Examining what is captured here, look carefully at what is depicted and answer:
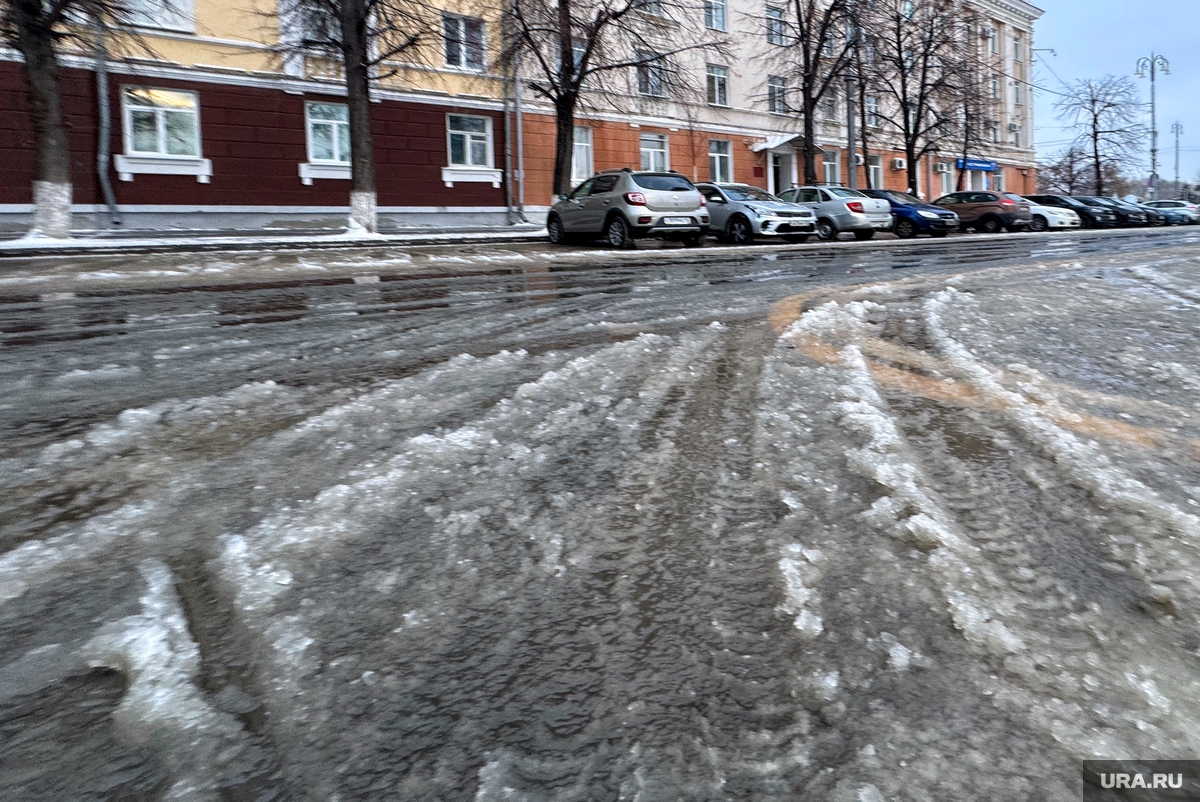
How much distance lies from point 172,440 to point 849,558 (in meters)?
2.48

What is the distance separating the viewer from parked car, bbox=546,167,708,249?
17.2 meters

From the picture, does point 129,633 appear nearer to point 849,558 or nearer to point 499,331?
point 849,558

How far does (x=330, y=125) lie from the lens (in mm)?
24328

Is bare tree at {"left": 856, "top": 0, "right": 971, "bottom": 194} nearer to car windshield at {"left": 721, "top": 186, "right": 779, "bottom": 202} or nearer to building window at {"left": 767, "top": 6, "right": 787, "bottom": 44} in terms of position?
building window at {"left": 767, "top": 6, "right": 787, "bottom": 44}

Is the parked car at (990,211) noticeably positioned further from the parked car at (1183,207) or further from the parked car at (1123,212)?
the parked car at (1183,207)

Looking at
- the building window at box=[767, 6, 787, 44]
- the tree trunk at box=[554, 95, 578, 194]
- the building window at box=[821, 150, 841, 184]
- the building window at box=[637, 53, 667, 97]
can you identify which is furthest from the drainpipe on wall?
the building window at box=[821, 150, 841, 184]

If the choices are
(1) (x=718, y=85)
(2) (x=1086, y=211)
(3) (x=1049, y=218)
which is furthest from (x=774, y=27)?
(2) (x=1086, y=211)

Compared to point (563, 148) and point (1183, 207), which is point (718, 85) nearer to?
point (563, 148)

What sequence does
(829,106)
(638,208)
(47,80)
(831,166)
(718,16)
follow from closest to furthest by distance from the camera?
(47,80) < (638,208) < (829,106) < (718,16) < (831,166)

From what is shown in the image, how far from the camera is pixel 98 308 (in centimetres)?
754

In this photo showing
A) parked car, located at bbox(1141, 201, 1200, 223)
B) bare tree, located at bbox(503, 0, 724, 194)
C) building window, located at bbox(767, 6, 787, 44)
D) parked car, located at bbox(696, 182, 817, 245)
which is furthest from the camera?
parked car, located at bbox(1141, 201, 1200, 223)

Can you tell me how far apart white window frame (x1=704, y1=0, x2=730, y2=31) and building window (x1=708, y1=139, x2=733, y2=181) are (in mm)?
4244

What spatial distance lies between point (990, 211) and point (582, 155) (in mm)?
14107

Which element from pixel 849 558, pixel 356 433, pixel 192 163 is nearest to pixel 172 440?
pixel 356 433
